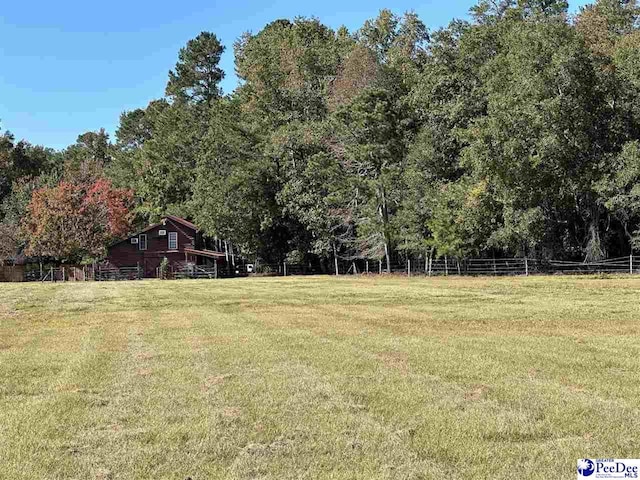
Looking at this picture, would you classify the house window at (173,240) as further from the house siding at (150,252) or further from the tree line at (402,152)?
the tree line at (402,152)

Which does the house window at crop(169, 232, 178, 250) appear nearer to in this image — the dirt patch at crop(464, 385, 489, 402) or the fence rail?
the fence rail

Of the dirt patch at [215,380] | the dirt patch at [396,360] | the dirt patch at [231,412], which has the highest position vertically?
the dirt patch at [396,360]

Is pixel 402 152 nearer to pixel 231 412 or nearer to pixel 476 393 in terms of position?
pixel 476 393

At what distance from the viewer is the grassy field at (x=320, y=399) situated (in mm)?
4520

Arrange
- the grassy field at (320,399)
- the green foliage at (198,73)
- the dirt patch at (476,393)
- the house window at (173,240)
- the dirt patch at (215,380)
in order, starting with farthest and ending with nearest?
the green foliage at (198,73)
the house window at (173,240)
the dirt patch at (215,380)
the dirt patch at (476,393)
the grassy field at (320,399)

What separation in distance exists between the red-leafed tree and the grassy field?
135ft

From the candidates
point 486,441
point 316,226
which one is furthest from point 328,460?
point 316,226

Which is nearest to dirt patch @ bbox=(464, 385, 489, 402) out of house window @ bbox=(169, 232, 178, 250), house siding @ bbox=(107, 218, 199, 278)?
house siding @ bbox=(107, 218, 199, 278)

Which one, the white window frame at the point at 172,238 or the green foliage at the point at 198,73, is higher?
the green foliage at the point at 198,73

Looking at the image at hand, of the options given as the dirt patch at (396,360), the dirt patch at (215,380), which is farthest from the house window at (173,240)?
the dirt patch at (215,380)

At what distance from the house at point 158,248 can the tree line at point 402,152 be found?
1.93 meters

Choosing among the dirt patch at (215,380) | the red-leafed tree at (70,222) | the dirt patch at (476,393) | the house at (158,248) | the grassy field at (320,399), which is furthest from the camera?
the house at (158,248)

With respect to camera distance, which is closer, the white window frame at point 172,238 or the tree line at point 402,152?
the tree line at point 402,152

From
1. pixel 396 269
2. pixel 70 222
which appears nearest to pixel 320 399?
pixel 396 269
